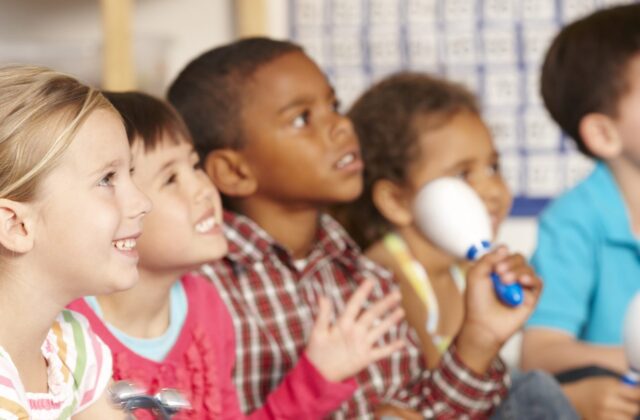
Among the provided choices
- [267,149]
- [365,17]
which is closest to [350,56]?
[365,17]

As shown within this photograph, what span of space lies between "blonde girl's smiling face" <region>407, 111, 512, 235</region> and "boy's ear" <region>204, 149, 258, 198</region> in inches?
13.9

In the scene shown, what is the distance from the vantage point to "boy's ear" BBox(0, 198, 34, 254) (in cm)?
93

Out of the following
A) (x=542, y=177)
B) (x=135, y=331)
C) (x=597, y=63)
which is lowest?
(x=542, y=177)

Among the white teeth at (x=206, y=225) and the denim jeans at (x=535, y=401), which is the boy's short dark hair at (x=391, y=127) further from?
the white teeth at (x=206, y=225)

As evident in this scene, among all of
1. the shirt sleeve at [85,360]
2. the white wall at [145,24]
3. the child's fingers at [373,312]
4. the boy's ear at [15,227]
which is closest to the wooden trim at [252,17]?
the white wall at [145,24]

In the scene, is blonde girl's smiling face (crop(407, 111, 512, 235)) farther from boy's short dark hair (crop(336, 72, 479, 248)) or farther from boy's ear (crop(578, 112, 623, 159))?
boy's ear (crop(578, 112, 623, 159))

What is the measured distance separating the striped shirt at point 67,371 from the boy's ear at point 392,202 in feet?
2.65

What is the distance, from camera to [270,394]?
142 cm

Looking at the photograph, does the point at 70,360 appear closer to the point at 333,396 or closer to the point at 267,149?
the point at 333,396

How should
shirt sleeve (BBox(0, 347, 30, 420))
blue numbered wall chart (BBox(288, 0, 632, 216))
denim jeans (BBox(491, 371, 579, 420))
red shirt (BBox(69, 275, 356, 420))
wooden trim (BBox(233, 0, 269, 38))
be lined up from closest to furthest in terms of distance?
shirt sleeve (BBox(0, 347, 30, 420)), red shirt (BBox(69, 275, 356, 420)), denim jeans (BBox(491, 371, 579, 420)), wooden trim (BBox(233, 0, 269, 38)), blue numbered wall chart (BBox(288, 0, 632, 216))

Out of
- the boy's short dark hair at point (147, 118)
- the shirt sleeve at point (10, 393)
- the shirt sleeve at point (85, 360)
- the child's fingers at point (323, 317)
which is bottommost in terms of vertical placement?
the child's fingers at point (323, 317)

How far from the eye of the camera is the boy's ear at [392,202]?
182 cm

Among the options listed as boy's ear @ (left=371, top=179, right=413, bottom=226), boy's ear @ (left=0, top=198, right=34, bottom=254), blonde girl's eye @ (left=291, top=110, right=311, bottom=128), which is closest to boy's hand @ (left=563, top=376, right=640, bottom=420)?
boy's ear @ (left=371, top=179, right=413, bottom=226)

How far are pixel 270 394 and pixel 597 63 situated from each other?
0.81m
